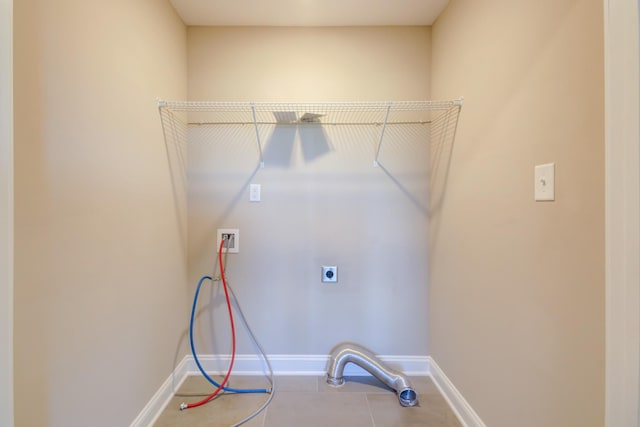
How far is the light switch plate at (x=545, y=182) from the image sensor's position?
89 centimetres

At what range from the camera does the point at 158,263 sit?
1.47 meters

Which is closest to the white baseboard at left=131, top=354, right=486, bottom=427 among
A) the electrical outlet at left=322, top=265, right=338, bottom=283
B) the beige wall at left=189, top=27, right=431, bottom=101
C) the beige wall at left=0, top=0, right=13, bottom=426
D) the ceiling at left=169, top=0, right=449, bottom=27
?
the electrical outlet at left=322, top=265, right=338, bottom=283

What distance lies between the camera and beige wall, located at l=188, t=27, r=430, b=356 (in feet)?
5.88

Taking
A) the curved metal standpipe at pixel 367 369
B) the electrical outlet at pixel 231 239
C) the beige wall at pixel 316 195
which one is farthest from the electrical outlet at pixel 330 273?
the electrical outlet at pixel 231 239

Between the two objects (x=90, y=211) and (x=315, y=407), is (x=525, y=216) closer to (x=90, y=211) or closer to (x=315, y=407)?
(x=315, y=407)

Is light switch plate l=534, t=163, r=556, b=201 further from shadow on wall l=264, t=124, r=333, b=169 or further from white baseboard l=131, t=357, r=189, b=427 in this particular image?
white baseboard l=131, t=357, r=189, b=427

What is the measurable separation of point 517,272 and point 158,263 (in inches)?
67.4

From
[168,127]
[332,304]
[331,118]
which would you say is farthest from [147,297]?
[331,118]

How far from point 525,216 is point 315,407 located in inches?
56.5

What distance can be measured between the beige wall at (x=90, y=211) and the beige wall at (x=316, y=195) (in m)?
0.33

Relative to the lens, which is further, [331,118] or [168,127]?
[331,118]

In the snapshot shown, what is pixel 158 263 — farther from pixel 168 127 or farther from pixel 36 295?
pixel 168 127

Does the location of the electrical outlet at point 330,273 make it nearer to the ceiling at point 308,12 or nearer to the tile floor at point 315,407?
the tile floor at point 315,407

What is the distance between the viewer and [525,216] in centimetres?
101
